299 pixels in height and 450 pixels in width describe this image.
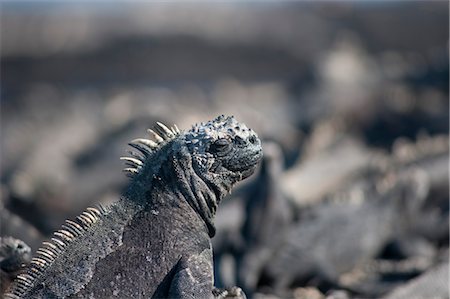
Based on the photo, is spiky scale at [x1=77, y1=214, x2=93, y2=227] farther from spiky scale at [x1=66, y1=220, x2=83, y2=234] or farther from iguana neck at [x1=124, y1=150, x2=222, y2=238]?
iguana neck at [x1=124, y1=150, x2=222, y2=238]

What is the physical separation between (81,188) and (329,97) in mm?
4999

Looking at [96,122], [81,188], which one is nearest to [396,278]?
[81,188]

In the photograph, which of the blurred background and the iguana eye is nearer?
the iguana eye

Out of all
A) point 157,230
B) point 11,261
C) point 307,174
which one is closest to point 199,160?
point 157,230

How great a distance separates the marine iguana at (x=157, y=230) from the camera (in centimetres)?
448

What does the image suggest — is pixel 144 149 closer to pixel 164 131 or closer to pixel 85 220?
pixel 164 131

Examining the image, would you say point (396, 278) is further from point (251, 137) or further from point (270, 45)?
point (270, 45)

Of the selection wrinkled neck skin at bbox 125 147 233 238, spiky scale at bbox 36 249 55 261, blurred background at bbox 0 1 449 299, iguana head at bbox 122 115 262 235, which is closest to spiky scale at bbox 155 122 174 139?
iguana head at bbox 122 115 262 235

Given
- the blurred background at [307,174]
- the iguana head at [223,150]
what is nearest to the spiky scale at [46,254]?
the iguana head at [223,150]

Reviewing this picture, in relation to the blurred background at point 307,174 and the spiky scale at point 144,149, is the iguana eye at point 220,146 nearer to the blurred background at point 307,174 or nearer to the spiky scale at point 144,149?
the spiky scale at point 144,149

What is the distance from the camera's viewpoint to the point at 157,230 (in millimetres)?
4602

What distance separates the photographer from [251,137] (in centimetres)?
471

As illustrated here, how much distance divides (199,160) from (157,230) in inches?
13.6

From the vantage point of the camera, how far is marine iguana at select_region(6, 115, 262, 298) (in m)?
4.48
